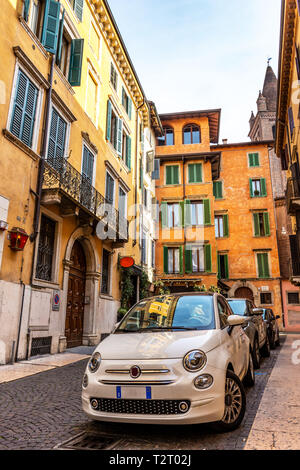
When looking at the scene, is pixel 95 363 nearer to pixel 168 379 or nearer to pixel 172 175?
pixel 168 379

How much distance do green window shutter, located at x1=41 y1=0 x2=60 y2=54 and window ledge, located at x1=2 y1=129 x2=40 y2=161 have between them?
3608mm

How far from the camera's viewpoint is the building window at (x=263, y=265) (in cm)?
2711

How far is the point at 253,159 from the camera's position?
29859 millimetres

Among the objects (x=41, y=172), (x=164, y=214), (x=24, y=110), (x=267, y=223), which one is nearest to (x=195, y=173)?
(x=164, y=214)

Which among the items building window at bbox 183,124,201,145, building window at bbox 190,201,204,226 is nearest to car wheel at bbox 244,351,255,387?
building window at bbox 190,201,204,226

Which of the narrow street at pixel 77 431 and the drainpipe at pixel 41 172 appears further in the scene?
the drainpipe at pixel 41 172

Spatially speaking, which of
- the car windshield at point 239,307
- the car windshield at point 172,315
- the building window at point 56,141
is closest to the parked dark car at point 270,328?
the car windshield at point 239,307

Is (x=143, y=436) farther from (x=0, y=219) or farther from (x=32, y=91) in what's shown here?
(x=32, y=91)

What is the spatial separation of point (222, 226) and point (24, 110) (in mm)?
21792

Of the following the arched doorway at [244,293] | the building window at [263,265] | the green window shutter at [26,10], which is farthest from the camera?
the building window at [263,265]

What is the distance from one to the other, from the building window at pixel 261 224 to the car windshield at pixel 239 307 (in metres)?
19.9

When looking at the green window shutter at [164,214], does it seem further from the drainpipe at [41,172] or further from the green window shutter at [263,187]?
the drainpipe at [41,172]

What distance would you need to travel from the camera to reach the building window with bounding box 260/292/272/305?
87.4 ft
